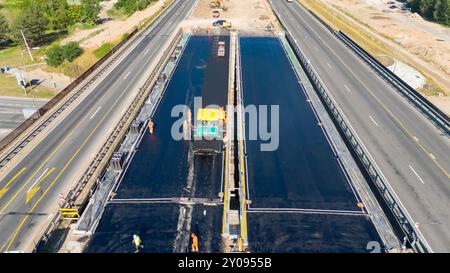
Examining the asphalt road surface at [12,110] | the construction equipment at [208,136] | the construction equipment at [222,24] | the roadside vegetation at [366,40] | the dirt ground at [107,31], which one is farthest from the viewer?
the dirt ground at [107,31]

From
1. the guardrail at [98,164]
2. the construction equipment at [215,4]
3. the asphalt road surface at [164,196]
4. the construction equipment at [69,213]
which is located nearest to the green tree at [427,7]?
the construction equipment at [215,4]

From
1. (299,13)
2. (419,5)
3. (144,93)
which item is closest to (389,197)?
(144,93)

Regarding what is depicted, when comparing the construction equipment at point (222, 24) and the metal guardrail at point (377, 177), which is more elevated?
the construction equipment at point (222, 24)

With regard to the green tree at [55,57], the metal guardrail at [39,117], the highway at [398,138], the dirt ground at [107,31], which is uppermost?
the dirt ground at [107,31]

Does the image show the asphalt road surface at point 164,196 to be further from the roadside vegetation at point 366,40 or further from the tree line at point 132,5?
the tree line at point 132,5

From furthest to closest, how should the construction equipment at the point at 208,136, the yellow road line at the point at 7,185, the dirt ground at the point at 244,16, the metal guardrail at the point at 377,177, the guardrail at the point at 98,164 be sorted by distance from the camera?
the dirt ground at the point at 244,16
the construction equipment at the point at 208,136
the yellow road line at the point at 7,185
the guardrail at the point at 98,164
the metal guardrail at the point at 377,177

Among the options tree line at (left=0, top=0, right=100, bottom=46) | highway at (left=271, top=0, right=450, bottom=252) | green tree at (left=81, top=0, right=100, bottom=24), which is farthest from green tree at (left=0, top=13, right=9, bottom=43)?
highway at (left=271, top=0, right=450, bottom=252)

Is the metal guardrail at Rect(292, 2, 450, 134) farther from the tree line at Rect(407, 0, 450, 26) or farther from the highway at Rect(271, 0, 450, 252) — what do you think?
the tree line at Rect(407, 0, 450, 26)
